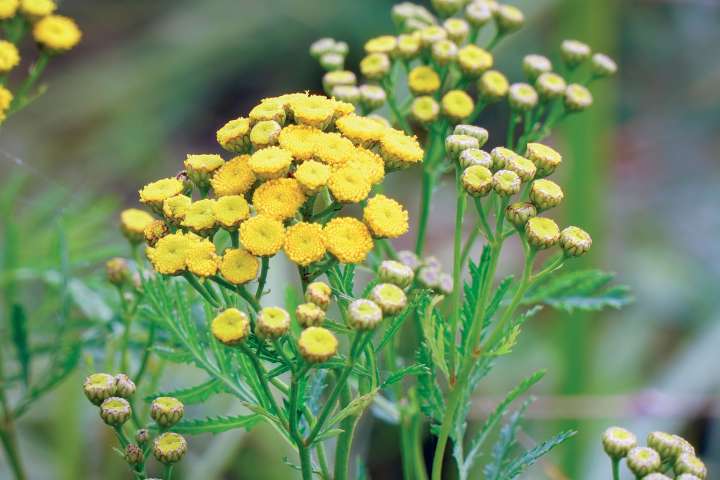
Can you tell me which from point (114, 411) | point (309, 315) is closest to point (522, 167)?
point (309, 315)

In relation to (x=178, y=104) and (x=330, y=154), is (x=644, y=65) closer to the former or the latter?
(x=178, y=104)

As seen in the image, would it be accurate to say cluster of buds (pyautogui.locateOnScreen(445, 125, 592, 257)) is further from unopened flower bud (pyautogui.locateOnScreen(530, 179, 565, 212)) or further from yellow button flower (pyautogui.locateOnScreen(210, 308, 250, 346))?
yellow button flower (pyautogui.locateOnScreen(210, 308, 250, 346))

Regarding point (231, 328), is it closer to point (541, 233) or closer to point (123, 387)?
point (123, 387)

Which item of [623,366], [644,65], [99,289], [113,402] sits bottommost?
[623,366]

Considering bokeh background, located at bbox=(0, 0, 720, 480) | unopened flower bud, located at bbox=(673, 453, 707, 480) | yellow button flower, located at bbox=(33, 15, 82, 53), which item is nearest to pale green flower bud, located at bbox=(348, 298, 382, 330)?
unopened flower bud, located at bbox=(673, 453, 707, 480)

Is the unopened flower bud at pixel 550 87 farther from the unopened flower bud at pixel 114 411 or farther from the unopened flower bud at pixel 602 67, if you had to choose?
the unopened flower bud at pixel 114 411

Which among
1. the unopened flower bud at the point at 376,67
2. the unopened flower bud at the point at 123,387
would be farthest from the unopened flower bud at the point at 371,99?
the unopened flower bud at the point at 123,387

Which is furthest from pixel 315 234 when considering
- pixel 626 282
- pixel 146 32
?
pixel 146 32
